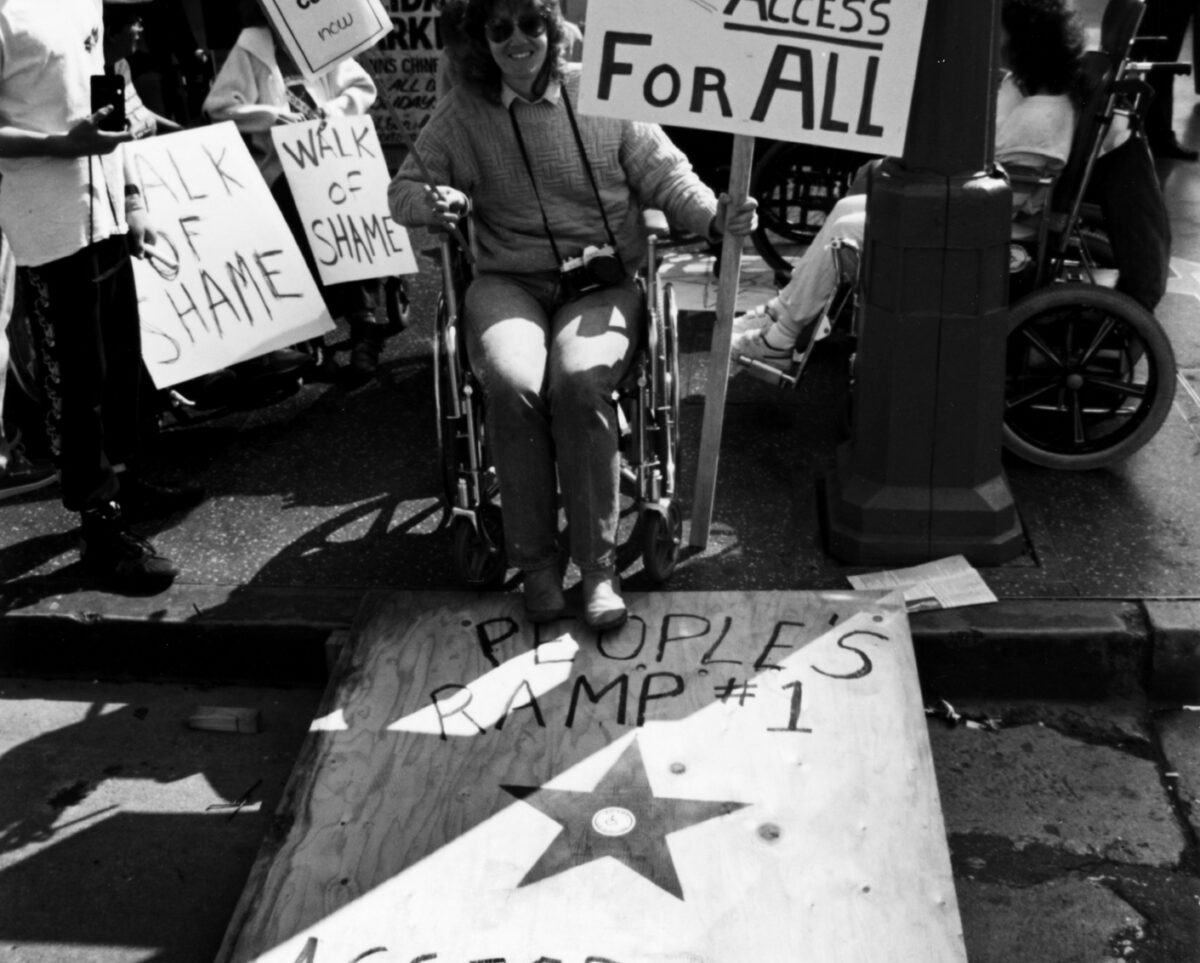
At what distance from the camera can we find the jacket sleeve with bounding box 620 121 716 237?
386 cm

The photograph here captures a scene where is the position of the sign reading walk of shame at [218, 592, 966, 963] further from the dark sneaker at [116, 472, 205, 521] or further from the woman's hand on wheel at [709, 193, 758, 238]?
the dark sneaker at [116, 472, 205, 521]

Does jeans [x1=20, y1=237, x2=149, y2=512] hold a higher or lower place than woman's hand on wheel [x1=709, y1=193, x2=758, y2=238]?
lower

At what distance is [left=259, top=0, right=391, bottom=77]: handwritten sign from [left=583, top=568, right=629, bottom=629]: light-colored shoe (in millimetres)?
1518

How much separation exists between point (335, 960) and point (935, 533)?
211 centimetres

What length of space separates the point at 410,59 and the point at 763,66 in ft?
14.3

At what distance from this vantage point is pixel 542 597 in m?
3.74

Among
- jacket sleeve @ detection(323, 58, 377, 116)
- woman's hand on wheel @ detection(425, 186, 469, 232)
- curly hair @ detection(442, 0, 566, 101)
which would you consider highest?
curly hair @ detection(442, 0, 566, 101)

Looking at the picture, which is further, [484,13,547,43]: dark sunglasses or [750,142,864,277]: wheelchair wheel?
[750,142,864,277]: wheelchair wheel

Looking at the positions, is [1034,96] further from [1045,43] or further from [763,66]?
[763,66]

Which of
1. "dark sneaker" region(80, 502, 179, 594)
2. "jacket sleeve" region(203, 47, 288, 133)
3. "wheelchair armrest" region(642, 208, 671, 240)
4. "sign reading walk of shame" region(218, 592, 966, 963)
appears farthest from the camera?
"jacket sleeve" region(203, 47, 288, 133)

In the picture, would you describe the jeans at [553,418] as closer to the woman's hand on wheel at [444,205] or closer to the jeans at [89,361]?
the woman's hand on wheel at [444,205]

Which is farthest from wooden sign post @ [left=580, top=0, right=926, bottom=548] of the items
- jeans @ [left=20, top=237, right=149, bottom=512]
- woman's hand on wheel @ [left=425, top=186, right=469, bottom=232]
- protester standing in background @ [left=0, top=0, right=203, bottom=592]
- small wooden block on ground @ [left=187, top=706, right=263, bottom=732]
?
small wooden block on ground @ [left=187, top=706, right=263, bottom=732]

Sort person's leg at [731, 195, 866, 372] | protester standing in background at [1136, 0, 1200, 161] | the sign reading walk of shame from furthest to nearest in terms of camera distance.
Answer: protester standing in background at [1136, 0, 1200, 161] → person's leg at [731, 195, 866, 372] → the sign reading walk of shame

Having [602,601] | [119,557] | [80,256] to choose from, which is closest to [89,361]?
[80,256]
